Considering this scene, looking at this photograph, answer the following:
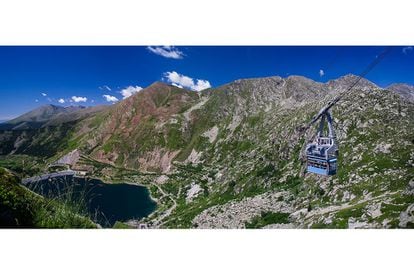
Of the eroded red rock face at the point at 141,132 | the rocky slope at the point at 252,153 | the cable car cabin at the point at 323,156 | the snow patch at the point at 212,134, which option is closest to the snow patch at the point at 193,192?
the rocky slope at the point at 252,153

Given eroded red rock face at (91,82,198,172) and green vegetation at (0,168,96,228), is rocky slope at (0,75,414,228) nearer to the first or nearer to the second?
eroded red rock face at (91,82,198,172)

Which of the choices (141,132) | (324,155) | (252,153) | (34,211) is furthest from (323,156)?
(141,132)

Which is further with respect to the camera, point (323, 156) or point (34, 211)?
point (323, 156)

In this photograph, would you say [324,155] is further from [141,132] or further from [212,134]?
[141,132]

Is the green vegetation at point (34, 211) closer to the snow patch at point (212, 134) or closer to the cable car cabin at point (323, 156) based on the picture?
the cable car cabin at point (323, 156)

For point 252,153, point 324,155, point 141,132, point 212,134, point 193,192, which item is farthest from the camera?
point 141,132

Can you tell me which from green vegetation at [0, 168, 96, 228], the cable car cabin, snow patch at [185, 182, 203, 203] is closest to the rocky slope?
snow patch at [185, 182, 203, 203]

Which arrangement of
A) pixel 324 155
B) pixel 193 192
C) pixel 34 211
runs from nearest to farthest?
pixel 34 211 < pixel 324 155 < pixel 193 192

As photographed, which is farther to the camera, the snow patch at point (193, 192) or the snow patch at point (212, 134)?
the snow patch at point (212, 134)

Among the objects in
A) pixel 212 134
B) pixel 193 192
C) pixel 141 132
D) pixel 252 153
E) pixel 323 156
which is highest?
pixel 141 132
